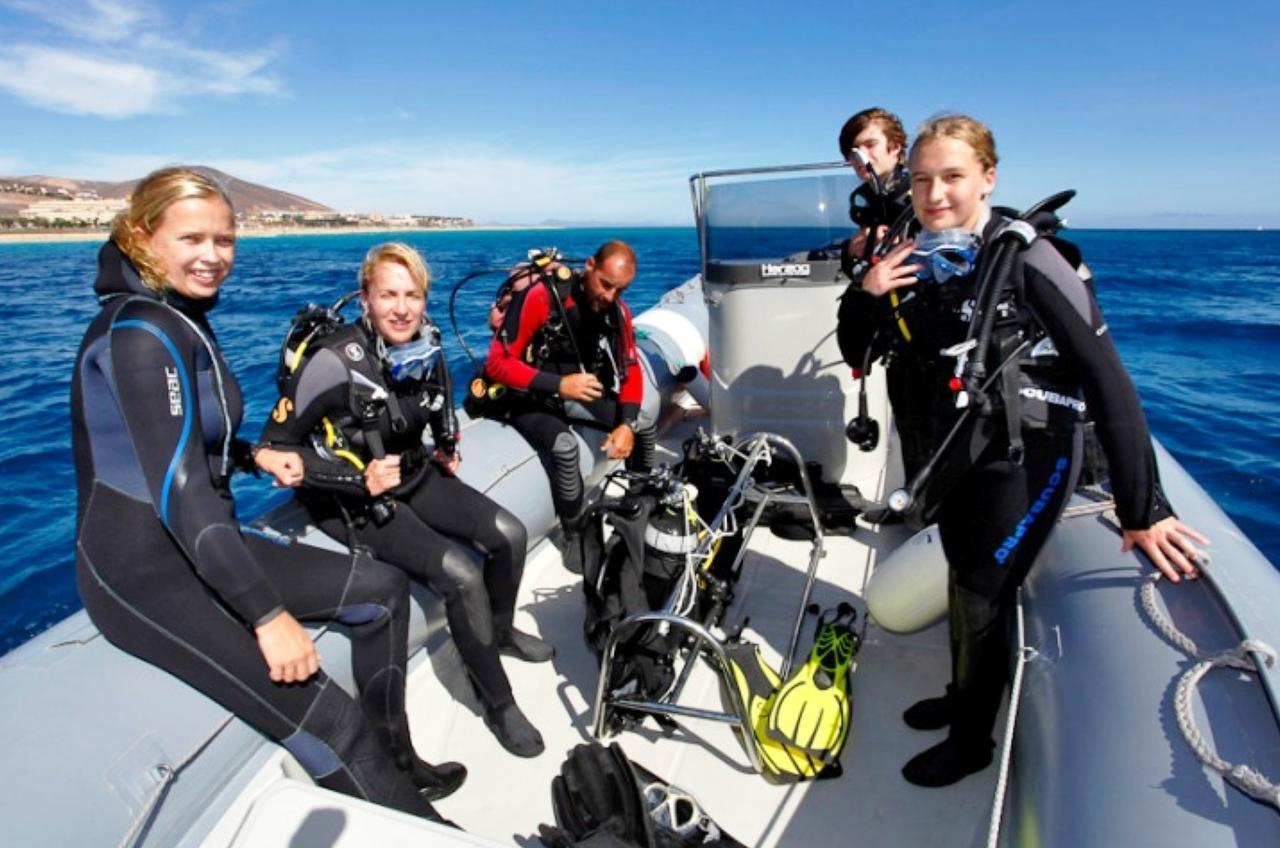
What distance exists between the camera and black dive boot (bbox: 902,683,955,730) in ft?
7.57

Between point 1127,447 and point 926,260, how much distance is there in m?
0.62

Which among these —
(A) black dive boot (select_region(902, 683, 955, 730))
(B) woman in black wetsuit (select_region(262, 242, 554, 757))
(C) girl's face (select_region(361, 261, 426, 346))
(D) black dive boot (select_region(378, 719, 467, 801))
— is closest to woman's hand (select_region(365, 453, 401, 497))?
(B) woman in black wetsuit (select_region(262, 242, 554, 757))

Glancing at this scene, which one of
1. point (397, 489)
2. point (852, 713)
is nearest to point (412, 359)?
point (397, 489)

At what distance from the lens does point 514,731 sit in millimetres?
2279

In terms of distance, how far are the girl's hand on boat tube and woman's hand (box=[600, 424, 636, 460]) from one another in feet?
7.02

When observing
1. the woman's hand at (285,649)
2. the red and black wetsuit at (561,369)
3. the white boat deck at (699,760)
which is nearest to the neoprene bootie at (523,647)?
the white boat deck at (699,760)

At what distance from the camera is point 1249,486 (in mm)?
5344

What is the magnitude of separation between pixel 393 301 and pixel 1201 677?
222 centimetres

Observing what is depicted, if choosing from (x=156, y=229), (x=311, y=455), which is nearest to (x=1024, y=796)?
(x=311, y=455)

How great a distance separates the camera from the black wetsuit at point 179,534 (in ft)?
4.55

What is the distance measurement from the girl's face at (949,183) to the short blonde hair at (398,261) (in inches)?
58.4

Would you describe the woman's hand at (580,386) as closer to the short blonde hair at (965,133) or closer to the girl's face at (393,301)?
the girl's face at (393,301)

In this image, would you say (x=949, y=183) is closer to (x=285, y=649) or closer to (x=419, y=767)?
(x=285, y=649)

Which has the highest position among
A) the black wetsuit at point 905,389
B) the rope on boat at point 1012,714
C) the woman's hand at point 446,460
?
the black wetsuit at point 905,389
